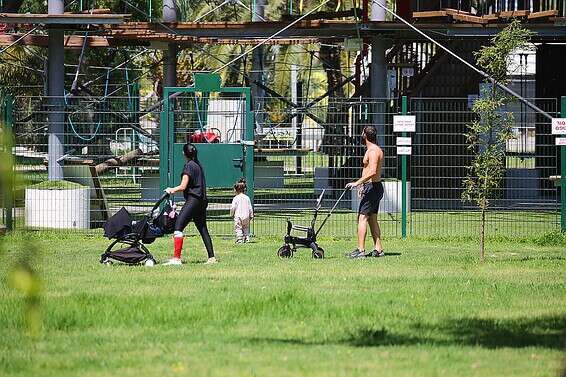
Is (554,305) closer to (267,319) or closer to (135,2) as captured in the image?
(267,319)

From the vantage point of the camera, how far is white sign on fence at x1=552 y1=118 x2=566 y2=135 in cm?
1927

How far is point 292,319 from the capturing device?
10.5 meters

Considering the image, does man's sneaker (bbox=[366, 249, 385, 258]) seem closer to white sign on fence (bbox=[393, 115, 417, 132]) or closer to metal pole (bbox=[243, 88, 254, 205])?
white sign on fence (bbox=[393, 115, 417, 132])

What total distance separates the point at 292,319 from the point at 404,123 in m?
9.53

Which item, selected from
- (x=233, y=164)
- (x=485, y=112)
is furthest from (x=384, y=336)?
(x=233, y=164)

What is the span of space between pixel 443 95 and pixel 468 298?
18680mm

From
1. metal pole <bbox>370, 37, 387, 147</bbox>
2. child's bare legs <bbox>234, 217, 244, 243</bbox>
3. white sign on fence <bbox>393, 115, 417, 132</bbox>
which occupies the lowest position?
child's bare legs <bbox>234, 217, 244, 243</bbox>

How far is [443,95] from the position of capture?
30203mm

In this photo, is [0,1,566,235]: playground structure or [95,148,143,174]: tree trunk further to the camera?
[95,148,143,174]: tree trunk

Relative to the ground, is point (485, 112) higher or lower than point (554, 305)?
higher

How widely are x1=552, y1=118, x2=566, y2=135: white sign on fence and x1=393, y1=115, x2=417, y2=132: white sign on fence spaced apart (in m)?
2.25

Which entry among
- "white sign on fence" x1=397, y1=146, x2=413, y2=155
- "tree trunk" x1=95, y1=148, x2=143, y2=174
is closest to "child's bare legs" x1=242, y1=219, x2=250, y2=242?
"white sign on fence" x1=397, y1=146, x2=413, y2=155

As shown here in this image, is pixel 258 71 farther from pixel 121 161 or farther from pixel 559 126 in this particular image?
pixel 559 126

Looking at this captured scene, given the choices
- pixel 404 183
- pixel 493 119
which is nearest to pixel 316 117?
pixel 404 183
